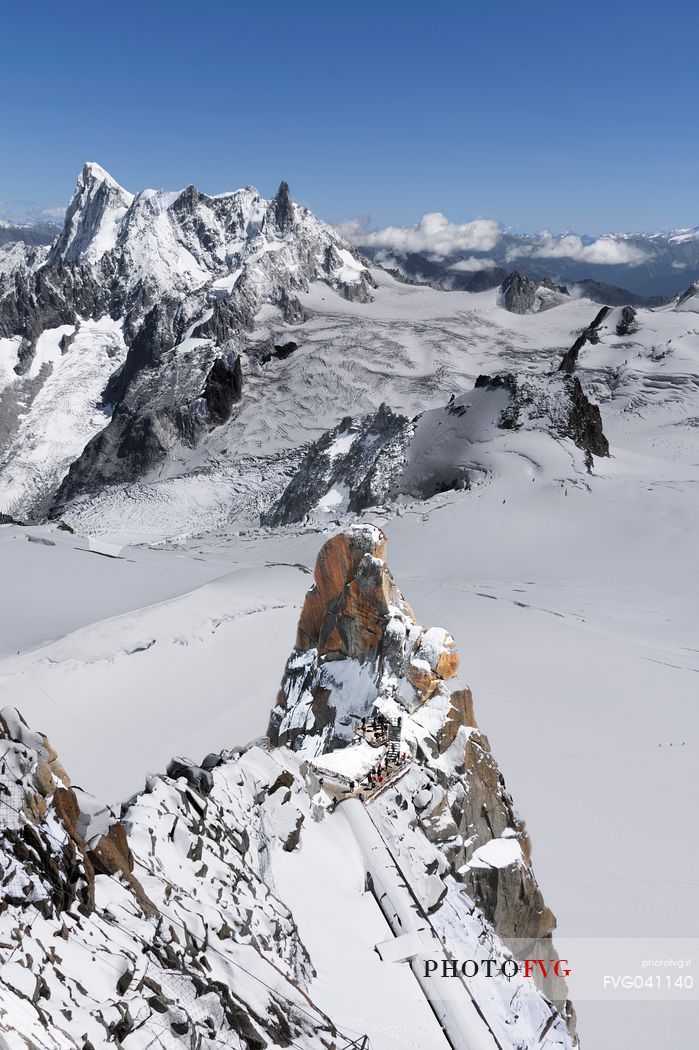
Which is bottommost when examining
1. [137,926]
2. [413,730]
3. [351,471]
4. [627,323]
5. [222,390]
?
[413,730]

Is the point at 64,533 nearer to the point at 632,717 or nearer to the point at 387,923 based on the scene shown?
the point at 632,717

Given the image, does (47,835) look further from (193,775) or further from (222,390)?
(222,390)

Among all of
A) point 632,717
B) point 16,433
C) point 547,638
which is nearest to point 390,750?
point 632,717

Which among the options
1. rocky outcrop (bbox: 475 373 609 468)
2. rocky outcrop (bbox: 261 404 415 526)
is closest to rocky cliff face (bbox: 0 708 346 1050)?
rocky outcrop (bbox: 261 404 415 526)

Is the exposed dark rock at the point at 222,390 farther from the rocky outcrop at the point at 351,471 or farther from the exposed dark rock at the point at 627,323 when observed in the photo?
the exposed dark rock at the point at 627,323

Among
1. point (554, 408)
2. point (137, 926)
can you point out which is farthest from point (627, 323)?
point (137, 926)

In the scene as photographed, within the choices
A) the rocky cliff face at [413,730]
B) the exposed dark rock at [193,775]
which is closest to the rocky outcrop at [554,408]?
the rocky cliff face at [413,730]

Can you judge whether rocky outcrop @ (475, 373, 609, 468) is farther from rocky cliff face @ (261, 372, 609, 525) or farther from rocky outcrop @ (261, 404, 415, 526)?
rocky outcrop @ (261, 404, 415, 526)
